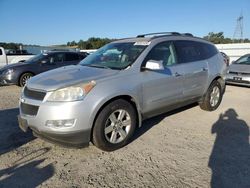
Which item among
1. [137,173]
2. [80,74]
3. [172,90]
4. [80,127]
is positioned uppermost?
[80,74]

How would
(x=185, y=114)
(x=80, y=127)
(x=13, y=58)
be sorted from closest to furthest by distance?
(x=80, y=127), (x=185, y=114), (x=13, y=58)

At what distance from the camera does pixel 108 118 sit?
3.81 m

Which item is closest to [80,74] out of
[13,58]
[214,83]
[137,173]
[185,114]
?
[137,173]

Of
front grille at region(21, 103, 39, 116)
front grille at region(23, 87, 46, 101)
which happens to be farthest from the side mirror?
front grille at region(21, 103, 39, 116)

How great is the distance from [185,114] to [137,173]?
294 cm

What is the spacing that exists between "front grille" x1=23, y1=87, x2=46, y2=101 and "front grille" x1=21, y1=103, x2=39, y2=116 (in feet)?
0.44

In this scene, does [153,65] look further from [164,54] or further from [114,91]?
[114,91]

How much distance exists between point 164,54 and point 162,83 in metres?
0.64

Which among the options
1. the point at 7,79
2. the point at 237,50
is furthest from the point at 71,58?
the point at 237,50

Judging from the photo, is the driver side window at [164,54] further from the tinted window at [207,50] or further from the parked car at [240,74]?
the parked car at [240,74]

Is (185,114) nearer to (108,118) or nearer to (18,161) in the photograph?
(108,118)

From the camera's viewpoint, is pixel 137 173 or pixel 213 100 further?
pixel 213 100

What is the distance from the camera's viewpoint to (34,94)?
3756 mm

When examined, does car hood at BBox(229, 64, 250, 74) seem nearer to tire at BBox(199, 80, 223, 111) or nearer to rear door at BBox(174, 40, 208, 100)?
tire at BBox(199, 80, 223, 111)
